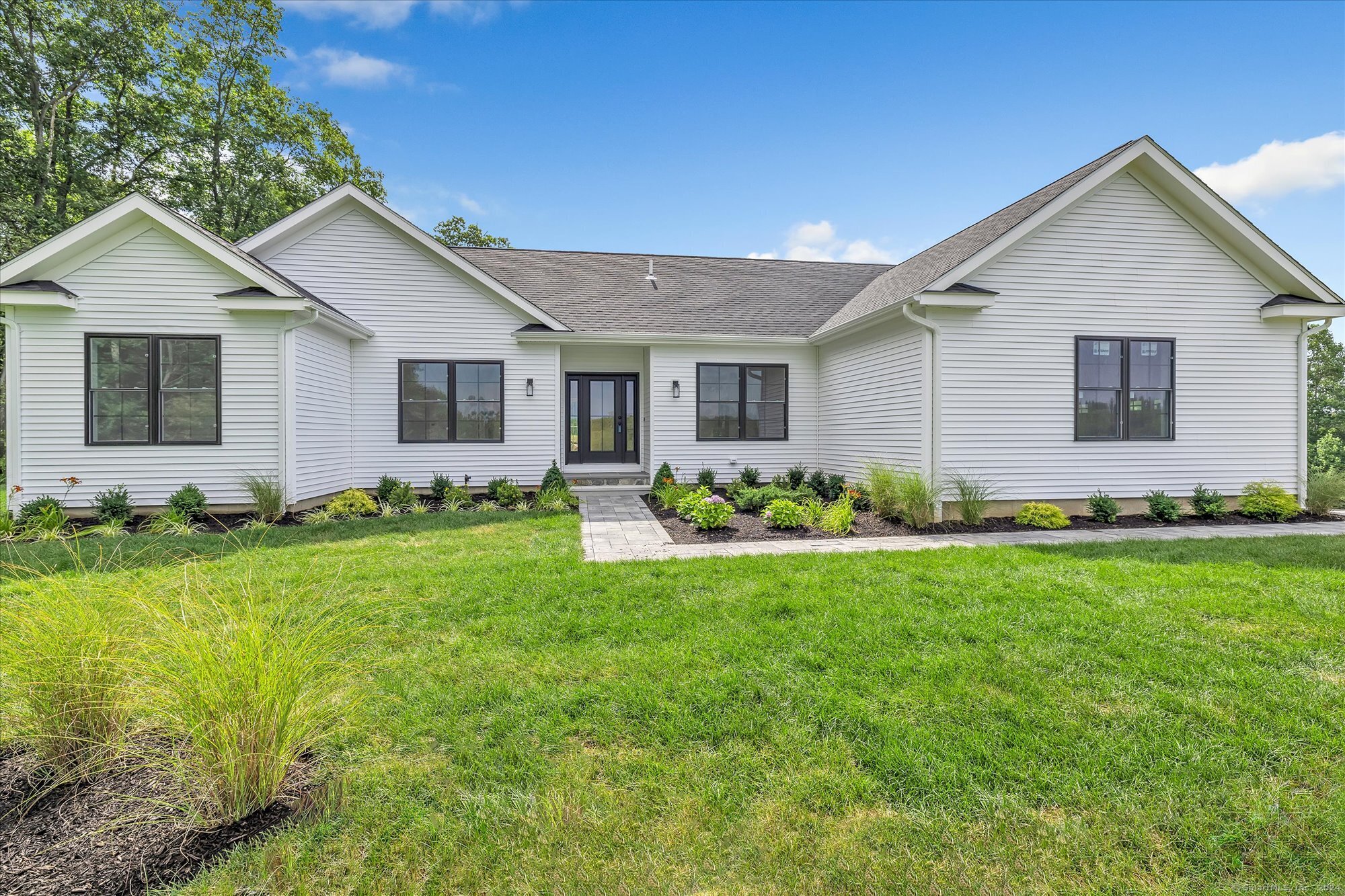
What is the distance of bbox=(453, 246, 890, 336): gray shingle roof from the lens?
11945mm

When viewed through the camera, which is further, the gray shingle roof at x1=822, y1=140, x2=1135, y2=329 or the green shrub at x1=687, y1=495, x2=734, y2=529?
the gray shingle roof at x1=822, y1=140, x2=1135, y2=329

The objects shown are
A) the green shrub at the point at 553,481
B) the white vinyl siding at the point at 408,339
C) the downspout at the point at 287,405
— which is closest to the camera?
the downspout at the point at 287,405

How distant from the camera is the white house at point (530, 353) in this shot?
8.32 m

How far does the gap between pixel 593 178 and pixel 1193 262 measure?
1443 centimetres

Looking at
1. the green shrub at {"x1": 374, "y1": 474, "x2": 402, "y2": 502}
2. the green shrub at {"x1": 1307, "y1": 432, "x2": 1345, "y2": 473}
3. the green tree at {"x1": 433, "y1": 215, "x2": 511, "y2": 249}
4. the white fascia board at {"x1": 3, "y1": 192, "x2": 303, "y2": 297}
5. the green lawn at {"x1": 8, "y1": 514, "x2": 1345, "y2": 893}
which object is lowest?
the green lawn at {"x1": 8, "y1": 514, "x2": 1345, "y2": 893}

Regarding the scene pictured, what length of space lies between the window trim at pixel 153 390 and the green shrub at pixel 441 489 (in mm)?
3196

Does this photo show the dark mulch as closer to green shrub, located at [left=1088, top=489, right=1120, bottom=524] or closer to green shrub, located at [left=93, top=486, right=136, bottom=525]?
green shrub, located at [left=93, top=486, right=136, bottom=525]

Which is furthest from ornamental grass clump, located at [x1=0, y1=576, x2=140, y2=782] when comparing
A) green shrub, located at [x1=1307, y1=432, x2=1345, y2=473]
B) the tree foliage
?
green shrub, located at [x1=1307, y1=432, x2=1345, y2=473]

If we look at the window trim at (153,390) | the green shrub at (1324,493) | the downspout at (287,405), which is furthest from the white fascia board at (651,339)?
the green shrub at (1324,493)

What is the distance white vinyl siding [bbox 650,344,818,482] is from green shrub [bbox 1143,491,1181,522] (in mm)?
5590

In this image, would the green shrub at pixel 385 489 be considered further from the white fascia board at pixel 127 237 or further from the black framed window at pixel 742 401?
the black framed window at pixel 742 401

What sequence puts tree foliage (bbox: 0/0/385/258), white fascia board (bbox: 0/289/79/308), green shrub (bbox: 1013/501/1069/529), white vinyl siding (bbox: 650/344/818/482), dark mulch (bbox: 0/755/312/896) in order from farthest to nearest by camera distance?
tree foliage (bbox: 0/0/385/258) < white vinyl siding (bbox: 650/344/818/482) < green shrub (bbox: 1013/501/1069/529) < white fascia board (bbox: 0/289/79/308) < dark mulch (bbox: 0/755/312/896)

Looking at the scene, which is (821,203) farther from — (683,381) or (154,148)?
(154,148)

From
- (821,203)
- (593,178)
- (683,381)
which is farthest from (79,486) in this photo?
(821,203)
